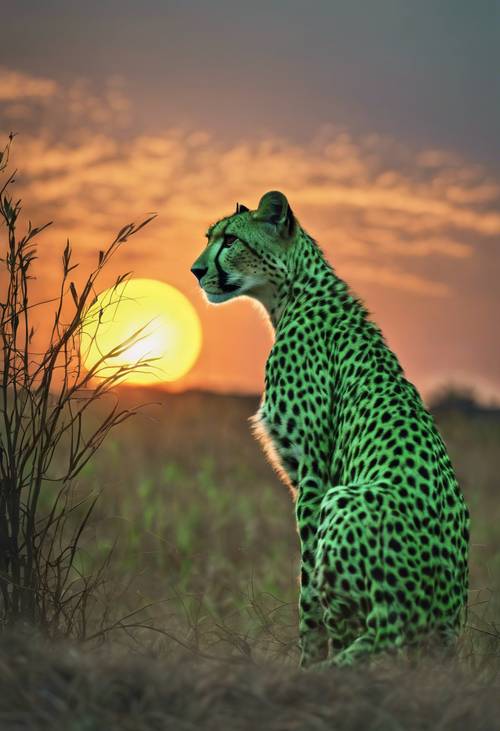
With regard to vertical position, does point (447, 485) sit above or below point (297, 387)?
below

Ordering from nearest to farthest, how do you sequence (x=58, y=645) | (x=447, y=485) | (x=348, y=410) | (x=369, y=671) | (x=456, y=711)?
(x=456, y=711) < (x=369, y=671) < (x=58, y=645) < (x=447, y=485) < (x=348, y=410)

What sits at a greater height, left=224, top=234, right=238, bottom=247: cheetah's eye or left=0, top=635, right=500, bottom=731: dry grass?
left=224, top=234, right=238, bottom=247: cheetah's eye

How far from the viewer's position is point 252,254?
5605 mm

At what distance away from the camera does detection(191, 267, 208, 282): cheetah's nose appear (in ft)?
18.6

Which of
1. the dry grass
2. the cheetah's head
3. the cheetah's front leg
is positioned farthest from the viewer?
the cheetah's head

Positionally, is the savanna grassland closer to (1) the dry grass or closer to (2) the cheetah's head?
(1) the dry grass

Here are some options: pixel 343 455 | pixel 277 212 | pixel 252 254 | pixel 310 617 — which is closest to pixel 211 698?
pixel 310 617

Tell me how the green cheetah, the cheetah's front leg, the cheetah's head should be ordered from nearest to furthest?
the green cheetah
the cheetah's front leg
the cheetah's head

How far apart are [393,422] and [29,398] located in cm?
166

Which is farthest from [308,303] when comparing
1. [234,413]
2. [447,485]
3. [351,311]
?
[234,413]

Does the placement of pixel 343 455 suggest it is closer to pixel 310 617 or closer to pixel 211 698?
pixel 310 617

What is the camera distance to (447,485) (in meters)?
4.71

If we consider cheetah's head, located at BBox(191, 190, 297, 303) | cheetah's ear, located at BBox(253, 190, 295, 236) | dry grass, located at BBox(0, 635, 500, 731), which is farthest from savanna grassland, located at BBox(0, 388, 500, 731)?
cheetah's ear, located at BBox(253, 190, 295, 236)

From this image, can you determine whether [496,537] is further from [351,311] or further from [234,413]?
[351,311]
